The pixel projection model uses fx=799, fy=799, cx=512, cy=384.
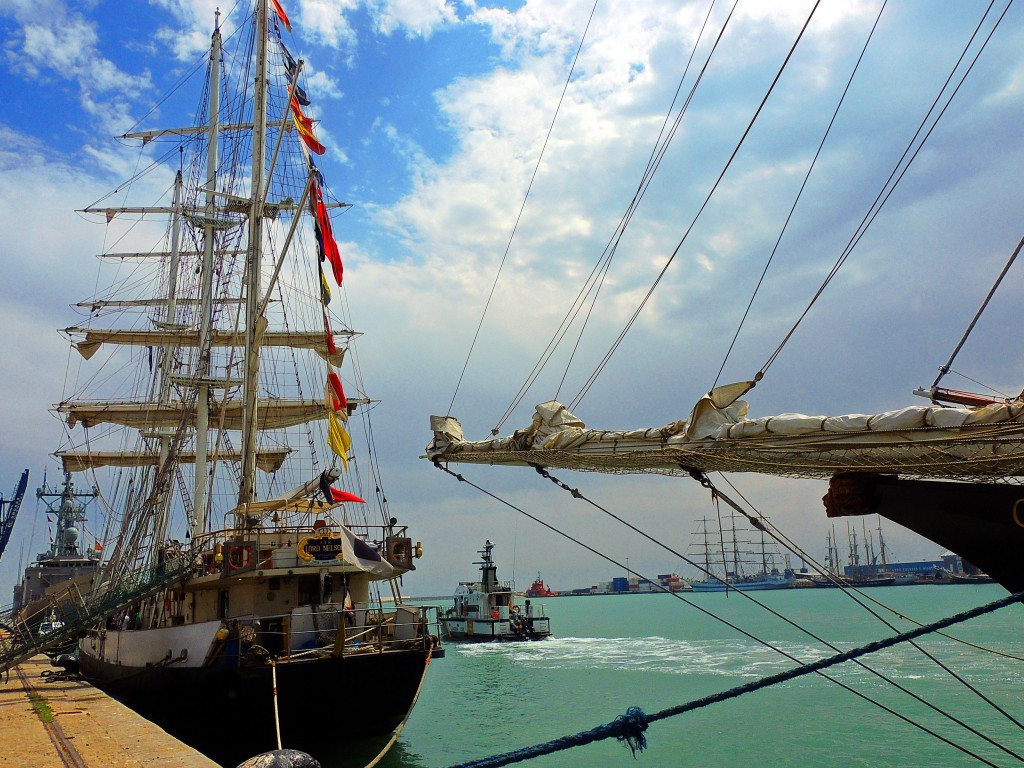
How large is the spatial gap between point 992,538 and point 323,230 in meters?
16.6

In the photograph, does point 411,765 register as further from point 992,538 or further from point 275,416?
point 275,416

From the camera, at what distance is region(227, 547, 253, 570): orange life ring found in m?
18.1

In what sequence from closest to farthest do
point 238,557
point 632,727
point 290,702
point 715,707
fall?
point 632,727 → point 290,702 → point 238,557 → point 715,707

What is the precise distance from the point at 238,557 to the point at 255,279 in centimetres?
999

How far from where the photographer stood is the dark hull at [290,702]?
16750 mm

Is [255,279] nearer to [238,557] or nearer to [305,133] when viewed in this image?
[305,133]

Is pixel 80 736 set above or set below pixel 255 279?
below

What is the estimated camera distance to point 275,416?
136 ft

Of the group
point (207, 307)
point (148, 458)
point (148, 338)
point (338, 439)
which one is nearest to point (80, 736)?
point (338, 439)

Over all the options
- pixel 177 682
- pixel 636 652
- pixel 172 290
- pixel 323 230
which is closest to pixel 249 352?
pixel 323 230

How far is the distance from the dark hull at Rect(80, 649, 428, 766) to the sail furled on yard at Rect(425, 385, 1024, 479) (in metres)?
8.33

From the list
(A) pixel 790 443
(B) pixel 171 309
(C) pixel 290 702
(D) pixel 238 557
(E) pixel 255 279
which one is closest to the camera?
(A) pixel 790 443

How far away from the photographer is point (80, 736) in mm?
13180

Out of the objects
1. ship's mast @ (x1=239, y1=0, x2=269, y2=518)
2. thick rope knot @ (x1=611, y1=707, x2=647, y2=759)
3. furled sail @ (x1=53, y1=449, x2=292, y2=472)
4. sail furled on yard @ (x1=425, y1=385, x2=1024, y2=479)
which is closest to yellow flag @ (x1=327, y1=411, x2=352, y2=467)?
ship's mast @ (x1=239, y1=0, x2=269, y2=518)
